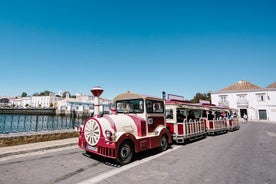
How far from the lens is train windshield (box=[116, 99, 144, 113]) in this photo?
6.64 m

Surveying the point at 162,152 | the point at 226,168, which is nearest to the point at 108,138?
the point at 162,152

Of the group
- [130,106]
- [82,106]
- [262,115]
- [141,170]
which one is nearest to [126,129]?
[130,106]

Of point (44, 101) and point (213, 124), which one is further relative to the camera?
point (44, 101)

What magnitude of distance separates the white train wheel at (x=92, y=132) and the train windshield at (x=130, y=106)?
1.70 metres

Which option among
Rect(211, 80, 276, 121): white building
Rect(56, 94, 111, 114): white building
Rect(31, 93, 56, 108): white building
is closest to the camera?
Rect(56, 94, 111, 114): white building

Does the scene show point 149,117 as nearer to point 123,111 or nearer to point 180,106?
point 123,111

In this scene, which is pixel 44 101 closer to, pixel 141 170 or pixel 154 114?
pixel 154 114

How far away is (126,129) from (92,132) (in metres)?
1.19

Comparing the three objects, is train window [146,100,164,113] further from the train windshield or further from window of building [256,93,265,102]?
window of building [256,93,265,102]

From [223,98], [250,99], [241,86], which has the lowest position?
[250,99]

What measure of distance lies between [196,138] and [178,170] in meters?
6.40

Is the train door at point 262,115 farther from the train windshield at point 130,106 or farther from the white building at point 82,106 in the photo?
the train windshield at point 130,106

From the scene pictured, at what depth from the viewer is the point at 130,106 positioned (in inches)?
272

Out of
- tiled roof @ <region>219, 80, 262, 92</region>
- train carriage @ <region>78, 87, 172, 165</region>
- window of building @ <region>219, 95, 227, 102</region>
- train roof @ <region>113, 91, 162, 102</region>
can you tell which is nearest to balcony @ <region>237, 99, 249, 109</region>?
window of building @ <region>219, 95, 227, 102</region>
